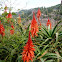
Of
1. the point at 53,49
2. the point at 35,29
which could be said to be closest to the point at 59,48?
the point at 53,49

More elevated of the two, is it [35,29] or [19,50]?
[35,29]

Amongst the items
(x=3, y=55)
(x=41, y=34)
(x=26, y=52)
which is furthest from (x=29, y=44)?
(x=41, y=34)

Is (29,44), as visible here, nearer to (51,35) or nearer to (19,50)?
(19,50)

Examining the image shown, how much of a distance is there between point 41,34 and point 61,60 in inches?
41.1

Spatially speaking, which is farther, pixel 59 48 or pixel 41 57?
pixel 59 48

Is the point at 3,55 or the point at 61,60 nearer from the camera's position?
the point at 61,60

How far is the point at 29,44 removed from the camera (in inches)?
55.6

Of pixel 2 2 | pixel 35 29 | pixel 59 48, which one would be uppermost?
pixel 2 2

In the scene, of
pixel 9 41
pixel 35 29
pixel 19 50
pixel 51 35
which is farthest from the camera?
pixel 51 35

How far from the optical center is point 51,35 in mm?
2934

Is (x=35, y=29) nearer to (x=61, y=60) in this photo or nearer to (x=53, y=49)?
(x=53, y=49)

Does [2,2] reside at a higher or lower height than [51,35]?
higher

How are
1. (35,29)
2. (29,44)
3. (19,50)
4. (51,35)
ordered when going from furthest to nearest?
(51,35), (19,50), (35,29), (29,44)

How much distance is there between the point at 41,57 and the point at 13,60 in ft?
2.33
